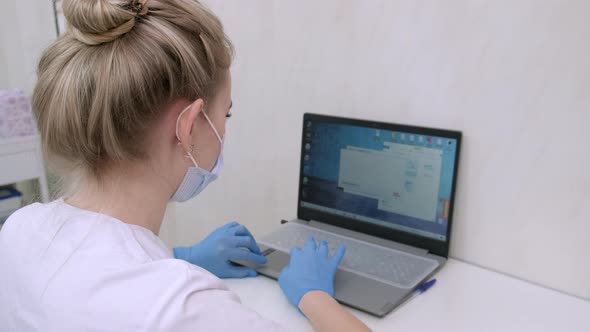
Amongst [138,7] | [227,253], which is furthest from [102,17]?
[227,253]

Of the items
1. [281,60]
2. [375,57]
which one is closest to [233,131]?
[281,60]

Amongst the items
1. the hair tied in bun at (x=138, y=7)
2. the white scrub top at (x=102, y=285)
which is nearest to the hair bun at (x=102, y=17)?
the hair tied in bun at (x=138, y=7)

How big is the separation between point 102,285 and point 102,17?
33cm

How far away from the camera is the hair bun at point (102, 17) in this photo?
2.19ft

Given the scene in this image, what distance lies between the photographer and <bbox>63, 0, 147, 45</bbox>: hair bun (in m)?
0.67

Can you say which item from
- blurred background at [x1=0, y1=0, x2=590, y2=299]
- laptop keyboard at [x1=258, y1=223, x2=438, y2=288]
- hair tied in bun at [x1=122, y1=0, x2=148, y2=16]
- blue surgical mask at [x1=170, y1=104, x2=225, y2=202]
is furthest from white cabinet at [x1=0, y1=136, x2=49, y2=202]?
hair tied in bun at [x1=122, y1=0, x2=148, y2=16]

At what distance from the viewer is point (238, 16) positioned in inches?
59.9

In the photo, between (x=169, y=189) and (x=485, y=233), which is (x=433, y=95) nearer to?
(x=485, y=233)

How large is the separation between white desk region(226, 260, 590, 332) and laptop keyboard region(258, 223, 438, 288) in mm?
47

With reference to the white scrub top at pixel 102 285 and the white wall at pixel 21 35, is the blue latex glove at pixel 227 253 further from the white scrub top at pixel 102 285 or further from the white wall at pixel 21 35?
the white wall at pixel 21 35

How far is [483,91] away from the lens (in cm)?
109

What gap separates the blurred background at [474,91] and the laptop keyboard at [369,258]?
14 centimetres

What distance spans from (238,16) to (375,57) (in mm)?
485

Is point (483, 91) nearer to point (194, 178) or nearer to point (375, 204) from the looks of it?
point (375, 204)
